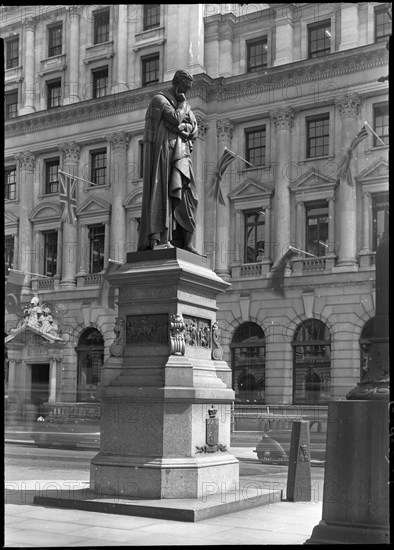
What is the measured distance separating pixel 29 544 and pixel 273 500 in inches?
162

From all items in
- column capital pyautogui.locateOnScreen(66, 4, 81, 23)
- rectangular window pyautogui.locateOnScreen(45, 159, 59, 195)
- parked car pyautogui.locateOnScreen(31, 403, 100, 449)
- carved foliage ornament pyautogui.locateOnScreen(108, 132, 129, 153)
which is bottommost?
parked car pyautogui.locateOnScreen(31, 403, 100, 449)

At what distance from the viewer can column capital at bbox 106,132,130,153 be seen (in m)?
25.0

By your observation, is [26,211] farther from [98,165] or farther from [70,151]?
[98,165]

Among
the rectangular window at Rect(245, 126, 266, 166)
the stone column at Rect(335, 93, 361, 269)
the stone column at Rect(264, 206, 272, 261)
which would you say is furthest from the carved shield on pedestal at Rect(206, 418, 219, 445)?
the rectangular window at Rect(245, 126, 266, 166)

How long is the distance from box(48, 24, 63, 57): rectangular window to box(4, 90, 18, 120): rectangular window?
257 centimetres

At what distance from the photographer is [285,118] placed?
843 inches

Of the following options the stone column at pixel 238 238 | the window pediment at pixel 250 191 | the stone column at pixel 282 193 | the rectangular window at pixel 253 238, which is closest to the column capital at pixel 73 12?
the stone column at pixel 282 193

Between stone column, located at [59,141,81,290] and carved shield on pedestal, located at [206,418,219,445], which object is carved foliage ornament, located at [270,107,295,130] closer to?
stone column, located at [59,141,81,290]

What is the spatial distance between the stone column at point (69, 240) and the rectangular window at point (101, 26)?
3.72m

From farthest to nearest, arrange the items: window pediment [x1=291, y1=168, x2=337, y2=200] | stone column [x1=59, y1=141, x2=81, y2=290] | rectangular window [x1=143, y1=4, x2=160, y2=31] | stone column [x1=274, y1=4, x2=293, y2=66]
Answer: rectangular window [x1=143, y1=4, x2=160, y2=31] → stone column [x1=59, y1=141, x2=81, y2=290] → stone column [x1=274, y1=4, x2=293, y2=66] → window pediment [x1=291, y1=168, x2=337, y2=200]

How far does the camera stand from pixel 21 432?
2377 cm

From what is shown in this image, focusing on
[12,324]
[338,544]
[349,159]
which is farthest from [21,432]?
[338,544]

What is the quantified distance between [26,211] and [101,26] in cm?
638

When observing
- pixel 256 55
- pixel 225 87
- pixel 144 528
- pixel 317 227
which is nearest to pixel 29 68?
pixel 225 87
